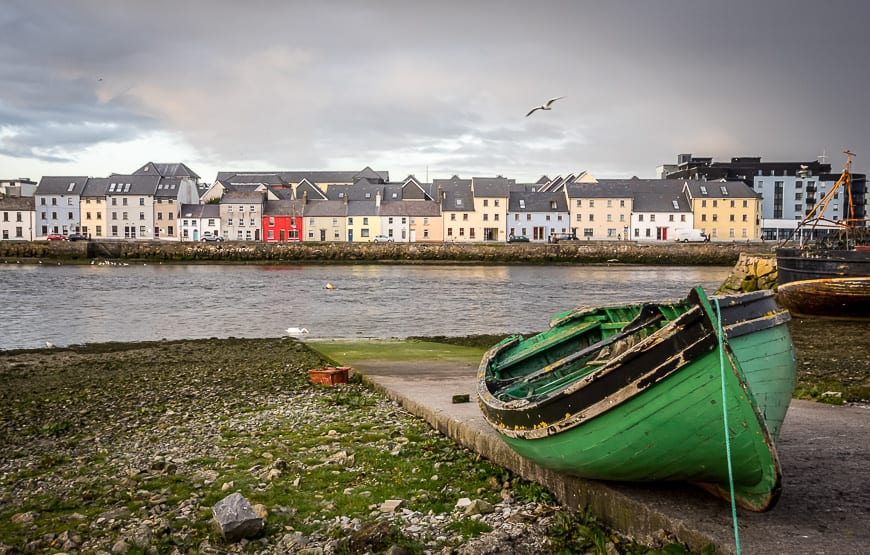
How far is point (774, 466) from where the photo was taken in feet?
15.0

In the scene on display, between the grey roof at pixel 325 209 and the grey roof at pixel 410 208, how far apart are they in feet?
18.7

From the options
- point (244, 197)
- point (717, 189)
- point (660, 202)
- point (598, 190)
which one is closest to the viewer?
point (598, 190)

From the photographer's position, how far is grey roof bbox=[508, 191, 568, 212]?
100875 mm

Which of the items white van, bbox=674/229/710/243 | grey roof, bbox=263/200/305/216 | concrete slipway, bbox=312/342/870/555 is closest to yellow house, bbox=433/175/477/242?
grey roof, bbox=263/200/305/216

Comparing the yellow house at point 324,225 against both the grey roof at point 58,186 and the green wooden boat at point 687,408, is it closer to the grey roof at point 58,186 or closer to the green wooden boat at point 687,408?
the grey roof at point 58,186

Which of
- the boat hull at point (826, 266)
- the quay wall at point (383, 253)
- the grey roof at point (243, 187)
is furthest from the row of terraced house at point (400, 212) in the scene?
the boat hull at point (826, 266)

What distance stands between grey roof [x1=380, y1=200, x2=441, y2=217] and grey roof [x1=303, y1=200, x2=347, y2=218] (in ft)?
18.7

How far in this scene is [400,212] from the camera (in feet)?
332

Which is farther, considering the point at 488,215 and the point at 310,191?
the point at 310,191

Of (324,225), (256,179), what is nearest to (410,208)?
(324,225)

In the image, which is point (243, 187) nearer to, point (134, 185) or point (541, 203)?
point (134, 185)

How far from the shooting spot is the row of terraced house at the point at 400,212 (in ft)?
330

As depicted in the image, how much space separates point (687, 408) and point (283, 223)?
10028cm

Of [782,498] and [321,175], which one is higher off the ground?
[321,175]
